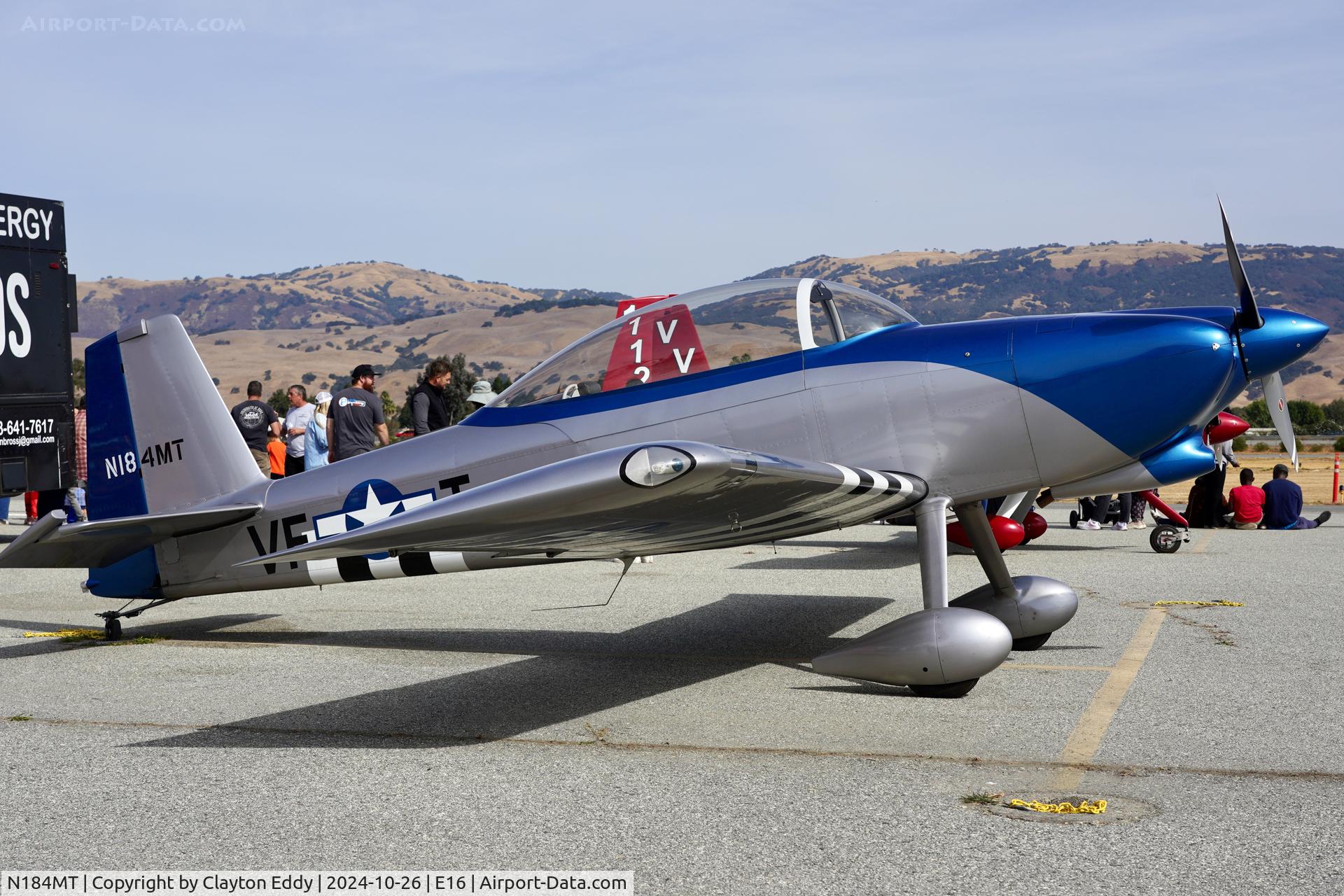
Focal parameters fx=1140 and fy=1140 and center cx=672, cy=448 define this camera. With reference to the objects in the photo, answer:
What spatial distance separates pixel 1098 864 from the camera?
3.12 metres

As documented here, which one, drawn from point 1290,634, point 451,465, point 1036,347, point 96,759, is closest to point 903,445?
point 1036,347

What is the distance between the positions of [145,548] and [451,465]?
2.19 meters

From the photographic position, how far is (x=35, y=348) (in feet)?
34.1

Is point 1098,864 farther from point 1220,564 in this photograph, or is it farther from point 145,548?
point 1220,564

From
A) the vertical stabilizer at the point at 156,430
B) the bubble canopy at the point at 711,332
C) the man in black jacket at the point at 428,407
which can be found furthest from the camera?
the man in black jacket at the point at 428,407

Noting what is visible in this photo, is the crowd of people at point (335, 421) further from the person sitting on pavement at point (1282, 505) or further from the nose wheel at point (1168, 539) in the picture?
the person sitting on pavement at point (1282, 505)

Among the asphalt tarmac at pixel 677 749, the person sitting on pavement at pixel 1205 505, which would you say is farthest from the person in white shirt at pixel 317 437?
the person sitting on pavement at pixel 1205 505

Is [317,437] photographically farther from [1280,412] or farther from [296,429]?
[1280,412]

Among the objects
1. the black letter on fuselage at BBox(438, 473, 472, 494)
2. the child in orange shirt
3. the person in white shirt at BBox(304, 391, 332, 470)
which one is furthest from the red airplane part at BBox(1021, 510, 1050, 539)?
the child in orange shirt

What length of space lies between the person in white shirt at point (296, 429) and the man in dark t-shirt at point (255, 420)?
184 mm

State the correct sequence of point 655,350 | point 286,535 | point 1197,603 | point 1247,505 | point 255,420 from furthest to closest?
point 1247,505 < point 255,420 < point 1197,603 < point 286,535 < point 655,350

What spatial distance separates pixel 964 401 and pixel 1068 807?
2386 mm

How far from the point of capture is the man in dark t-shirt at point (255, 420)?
42.9 ft

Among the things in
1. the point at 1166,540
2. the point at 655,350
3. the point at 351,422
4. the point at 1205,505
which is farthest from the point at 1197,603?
the point at 1205,505
